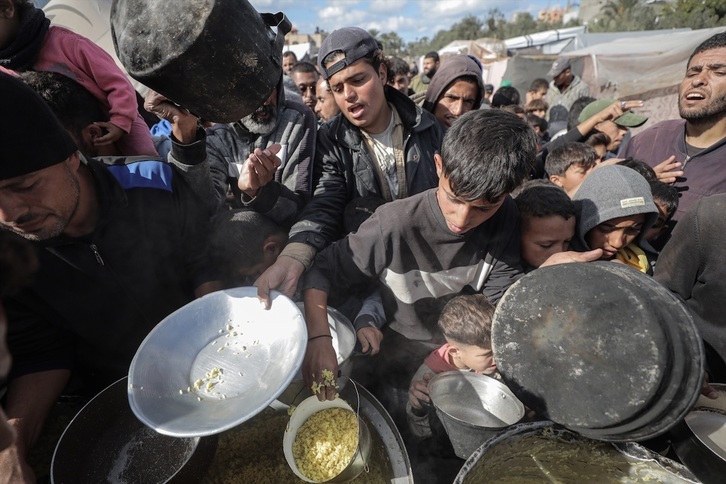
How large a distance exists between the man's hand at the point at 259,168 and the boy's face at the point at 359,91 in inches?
25.9

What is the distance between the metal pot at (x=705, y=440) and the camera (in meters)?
1.33

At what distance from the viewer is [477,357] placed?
207cm

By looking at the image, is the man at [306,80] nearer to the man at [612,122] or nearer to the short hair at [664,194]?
the man at [612,122]

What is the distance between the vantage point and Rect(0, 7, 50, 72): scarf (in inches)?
81.5

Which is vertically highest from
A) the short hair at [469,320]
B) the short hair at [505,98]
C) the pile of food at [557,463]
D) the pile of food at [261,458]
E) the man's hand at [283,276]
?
the short hair at [505,98]

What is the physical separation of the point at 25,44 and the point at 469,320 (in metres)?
3.03

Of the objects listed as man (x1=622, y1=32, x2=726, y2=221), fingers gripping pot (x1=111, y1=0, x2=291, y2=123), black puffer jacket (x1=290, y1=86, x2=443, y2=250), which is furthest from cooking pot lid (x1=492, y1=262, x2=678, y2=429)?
man (x1=622, y1=32, x2=726, y2=221)

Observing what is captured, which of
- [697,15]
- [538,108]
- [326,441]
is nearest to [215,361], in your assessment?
[326,441]

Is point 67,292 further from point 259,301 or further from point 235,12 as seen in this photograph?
point 235,12

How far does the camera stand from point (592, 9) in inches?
2330

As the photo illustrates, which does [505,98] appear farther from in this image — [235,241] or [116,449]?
[116,449]

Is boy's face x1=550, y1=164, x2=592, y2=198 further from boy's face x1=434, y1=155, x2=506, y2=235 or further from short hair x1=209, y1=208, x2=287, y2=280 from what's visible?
short hair x1=209, y1=208, x2=287, y2=280

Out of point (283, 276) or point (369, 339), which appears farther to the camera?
point (369, 339)

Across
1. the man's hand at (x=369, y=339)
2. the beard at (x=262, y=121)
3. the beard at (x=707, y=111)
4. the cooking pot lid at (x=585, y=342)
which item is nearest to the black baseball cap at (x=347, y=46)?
the beard at (x=262, y=121)
